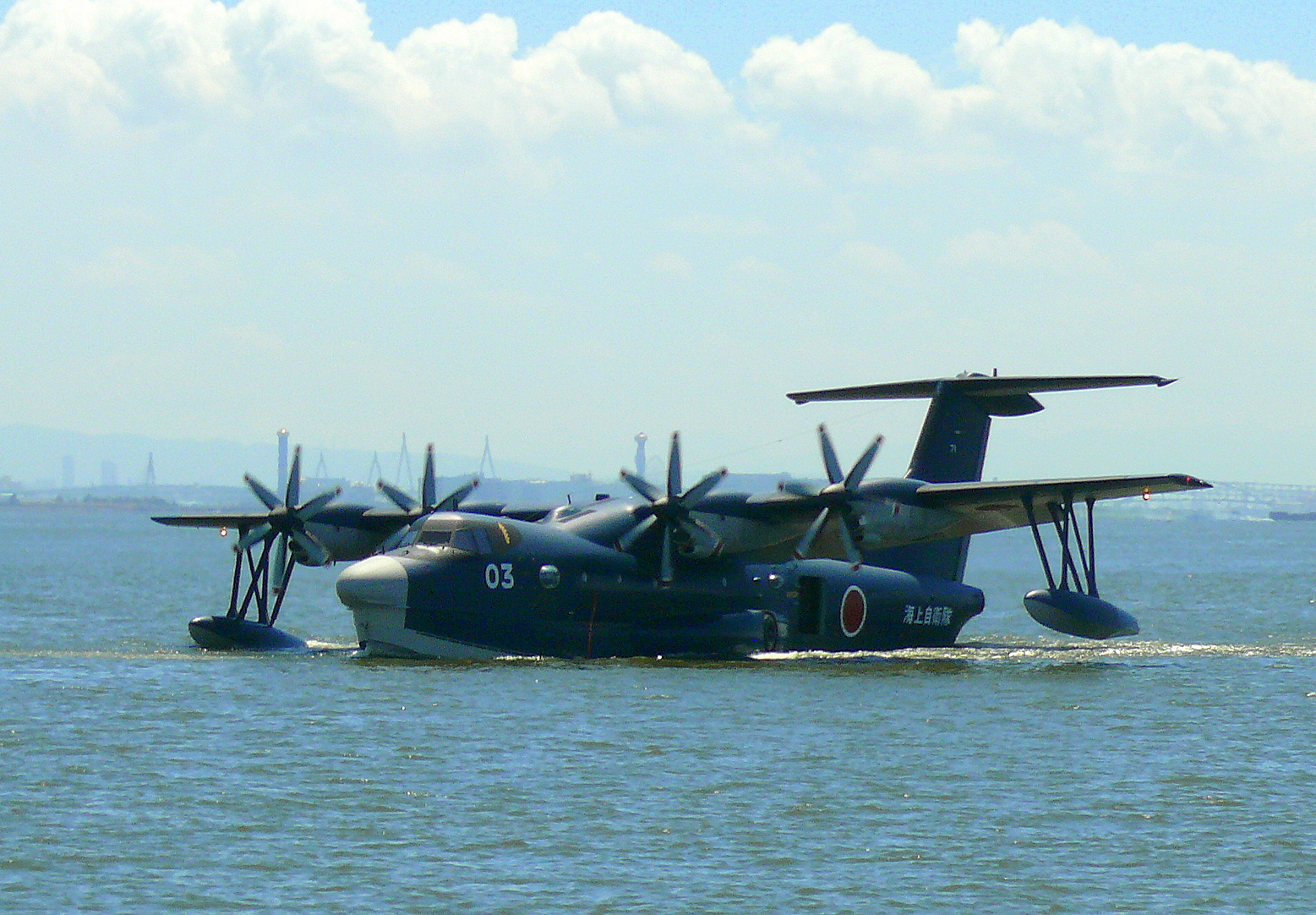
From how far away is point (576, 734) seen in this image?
87.3 ft

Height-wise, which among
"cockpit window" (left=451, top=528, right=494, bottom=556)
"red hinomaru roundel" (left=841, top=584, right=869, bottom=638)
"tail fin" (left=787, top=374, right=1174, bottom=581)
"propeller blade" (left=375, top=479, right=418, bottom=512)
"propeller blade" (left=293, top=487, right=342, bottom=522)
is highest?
"tail fin" (left=787, top=374, right=1174, bottom=581)

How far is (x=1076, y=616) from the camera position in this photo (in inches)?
1389

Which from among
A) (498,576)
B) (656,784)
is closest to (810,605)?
(498,576)

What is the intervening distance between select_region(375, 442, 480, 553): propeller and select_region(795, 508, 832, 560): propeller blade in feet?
25.4

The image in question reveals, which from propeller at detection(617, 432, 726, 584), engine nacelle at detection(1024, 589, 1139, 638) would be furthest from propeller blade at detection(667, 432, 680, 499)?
engine nacelle at detection(1024, 589, 1139, 638)

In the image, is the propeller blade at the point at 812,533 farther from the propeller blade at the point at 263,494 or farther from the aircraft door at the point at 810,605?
the propeller blade at the point at 263,494

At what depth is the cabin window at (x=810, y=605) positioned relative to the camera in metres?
39.6

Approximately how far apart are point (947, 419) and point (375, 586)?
15145mm

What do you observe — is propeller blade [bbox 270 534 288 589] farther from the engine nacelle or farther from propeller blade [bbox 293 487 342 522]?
the engine nacelle

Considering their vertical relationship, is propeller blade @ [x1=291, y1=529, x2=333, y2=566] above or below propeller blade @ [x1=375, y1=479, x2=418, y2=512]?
below

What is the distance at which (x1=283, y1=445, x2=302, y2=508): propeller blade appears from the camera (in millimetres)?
38625

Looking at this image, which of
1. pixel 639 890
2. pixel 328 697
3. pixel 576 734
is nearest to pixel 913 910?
pixel 639 890

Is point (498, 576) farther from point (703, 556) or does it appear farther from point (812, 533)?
point (812, 533)

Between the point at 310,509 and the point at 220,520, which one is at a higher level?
the point at 310,509
